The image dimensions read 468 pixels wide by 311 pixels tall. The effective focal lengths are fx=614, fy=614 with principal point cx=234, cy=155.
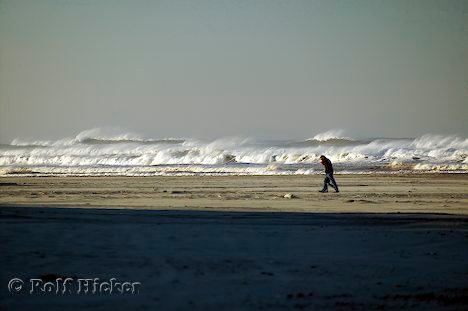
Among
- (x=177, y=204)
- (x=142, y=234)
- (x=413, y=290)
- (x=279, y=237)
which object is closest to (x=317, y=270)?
(x=413, y=290)

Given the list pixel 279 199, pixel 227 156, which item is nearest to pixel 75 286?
pixel 279 199

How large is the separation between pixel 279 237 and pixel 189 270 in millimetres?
2897

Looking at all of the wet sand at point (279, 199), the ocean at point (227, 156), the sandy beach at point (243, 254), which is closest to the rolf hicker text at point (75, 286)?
the sandy beach at point (243, 254)

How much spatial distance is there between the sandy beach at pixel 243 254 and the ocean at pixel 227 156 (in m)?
20.8

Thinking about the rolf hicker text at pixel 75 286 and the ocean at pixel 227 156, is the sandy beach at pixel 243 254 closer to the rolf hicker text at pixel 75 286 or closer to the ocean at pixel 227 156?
the rolf hicker text at pixel 75 286

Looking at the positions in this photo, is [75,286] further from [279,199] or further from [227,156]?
[227,156]

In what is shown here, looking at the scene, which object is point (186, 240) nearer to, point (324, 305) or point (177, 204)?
point (324, 305)

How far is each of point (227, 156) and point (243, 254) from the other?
44.1 meters

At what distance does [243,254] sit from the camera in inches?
328

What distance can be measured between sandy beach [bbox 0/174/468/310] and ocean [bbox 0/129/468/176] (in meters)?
20.8

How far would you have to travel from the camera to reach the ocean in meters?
37.9

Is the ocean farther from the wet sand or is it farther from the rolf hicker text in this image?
the rolf hicker text

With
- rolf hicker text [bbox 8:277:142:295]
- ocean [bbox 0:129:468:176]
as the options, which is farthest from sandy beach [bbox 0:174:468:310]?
ocean [bbox 0:129:468:176]

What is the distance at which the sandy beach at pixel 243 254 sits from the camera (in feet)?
20.0
